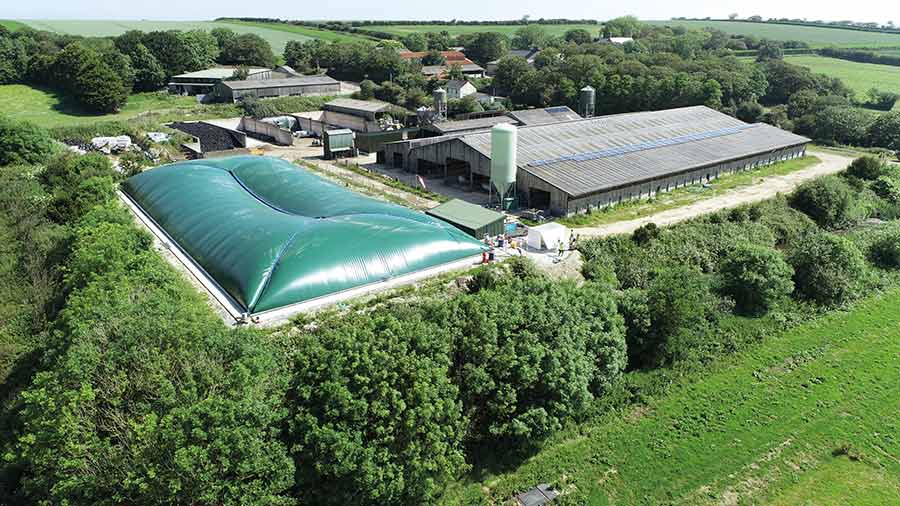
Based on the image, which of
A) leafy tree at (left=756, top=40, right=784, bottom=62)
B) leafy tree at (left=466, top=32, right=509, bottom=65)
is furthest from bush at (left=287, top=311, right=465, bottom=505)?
leafy tree at (left=466, top=32, right=509, bottom=65)

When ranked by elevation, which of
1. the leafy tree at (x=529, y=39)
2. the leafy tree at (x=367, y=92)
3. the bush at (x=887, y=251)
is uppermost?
the leafy tree at (x=529, y=39)

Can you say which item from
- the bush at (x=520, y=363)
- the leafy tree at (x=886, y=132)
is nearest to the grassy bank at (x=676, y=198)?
the leafy tree at (x=886, y=132)

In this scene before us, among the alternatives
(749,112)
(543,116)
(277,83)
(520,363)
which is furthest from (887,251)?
(277,83)

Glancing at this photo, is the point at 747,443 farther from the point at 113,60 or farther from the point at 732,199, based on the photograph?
the point at 113,60

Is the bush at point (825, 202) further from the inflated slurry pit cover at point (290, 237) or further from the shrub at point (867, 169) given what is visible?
the inflated slurry pit cover at point (290, 237)

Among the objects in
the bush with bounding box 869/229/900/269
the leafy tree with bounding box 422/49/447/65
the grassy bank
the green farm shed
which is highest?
the leafy tree with bounding box 422/49/447/65

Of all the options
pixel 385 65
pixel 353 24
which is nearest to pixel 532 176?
pixel 385 65

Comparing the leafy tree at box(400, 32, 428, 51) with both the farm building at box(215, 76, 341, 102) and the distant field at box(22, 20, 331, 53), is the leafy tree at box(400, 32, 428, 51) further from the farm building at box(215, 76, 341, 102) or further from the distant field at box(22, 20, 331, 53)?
the farm building at box(215, 76, 341, 102)
